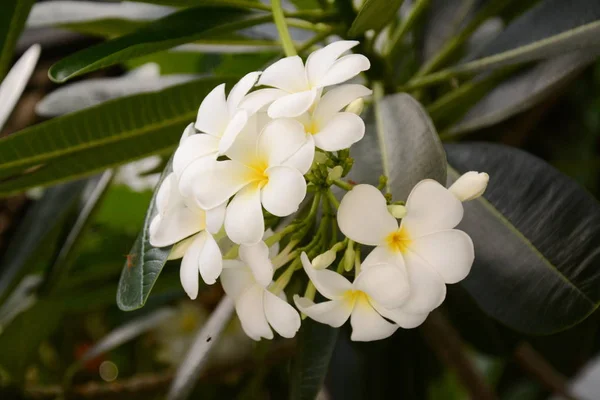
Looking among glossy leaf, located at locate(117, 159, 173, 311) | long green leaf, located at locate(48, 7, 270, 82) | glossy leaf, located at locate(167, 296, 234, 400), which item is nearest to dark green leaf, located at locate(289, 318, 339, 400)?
glossy leaf, located at locate(167, 296, 234, 400)

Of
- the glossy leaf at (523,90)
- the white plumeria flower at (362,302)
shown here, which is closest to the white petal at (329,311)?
the white plumeria flower at (362,302)

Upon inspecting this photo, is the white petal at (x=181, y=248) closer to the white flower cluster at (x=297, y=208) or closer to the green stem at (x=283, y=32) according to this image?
the white flower cluster at (x=297, y=208)

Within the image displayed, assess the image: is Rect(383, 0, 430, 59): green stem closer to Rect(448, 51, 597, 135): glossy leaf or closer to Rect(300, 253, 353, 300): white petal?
Rect(448, 51, 597, 135): glossy leaf

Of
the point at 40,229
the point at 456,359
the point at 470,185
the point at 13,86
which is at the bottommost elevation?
the point at 456,359

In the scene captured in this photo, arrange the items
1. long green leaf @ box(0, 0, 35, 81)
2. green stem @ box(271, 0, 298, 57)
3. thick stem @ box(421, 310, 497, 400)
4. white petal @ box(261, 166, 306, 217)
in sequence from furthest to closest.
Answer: thick stem @ box(421, 310, 497, 400) < long green leaf @ box(0, 0, 35, 81) < green stem @ box(271, 0, 298, 57) < white petal @ box(261, 166, 306, 217)

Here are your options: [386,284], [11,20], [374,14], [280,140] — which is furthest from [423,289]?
[11,20]

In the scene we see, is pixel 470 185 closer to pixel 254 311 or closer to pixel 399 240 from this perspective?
pixel 399 240
